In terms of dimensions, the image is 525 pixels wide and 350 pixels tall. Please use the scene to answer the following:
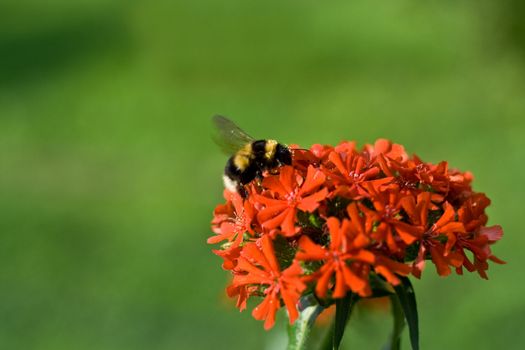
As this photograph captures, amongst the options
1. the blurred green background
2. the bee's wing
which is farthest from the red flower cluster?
the blurred green background

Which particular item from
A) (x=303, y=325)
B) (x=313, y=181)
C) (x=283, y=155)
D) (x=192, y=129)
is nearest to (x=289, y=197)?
(x=313, y=181)

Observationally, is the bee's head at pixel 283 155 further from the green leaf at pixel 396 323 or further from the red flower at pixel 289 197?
the green leaf at pixel 396 323

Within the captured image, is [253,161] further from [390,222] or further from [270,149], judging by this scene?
[390,222]

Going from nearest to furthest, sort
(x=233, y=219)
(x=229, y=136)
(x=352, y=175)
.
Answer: (x=352, y=175) → (x=233, y=219) → (x=229, y=136)

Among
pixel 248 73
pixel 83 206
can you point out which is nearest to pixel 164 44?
pixel 248 73

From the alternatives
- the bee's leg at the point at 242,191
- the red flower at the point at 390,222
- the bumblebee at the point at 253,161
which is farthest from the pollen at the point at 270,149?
the red flower at the point at 390,222

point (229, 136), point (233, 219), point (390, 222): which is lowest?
point (233, 219)
